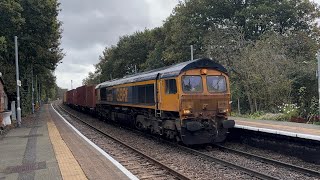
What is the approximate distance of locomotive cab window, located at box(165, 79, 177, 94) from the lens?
13.7 meters

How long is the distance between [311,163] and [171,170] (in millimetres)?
4328

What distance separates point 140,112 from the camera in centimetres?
1811

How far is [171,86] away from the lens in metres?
13.9

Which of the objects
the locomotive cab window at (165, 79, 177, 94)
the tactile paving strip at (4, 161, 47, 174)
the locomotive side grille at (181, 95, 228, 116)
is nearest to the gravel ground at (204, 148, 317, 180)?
the locomotive side grille at (181, 95, 228, 116)

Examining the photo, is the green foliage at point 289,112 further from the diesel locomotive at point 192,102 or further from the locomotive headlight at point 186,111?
the locomotive headlight at point 186,111

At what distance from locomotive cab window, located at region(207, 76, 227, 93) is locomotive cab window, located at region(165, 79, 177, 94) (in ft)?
4.34

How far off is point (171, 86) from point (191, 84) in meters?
0.75

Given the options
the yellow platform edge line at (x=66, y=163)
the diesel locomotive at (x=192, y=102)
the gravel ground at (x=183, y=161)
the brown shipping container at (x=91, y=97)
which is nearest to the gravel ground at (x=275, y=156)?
the diesel locomotive at (x=192, y=102)

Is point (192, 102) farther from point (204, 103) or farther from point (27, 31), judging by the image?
point (27, 31)

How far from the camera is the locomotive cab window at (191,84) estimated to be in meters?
13.6

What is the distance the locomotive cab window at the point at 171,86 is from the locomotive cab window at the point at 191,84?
1.12 feet

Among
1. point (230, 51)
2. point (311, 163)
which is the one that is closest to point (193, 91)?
point (311, 163)

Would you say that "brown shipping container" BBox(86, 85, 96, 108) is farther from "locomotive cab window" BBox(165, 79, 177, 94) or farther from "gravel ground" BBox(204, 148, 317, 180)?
"gravel ground" BBox(204, 148, 317, 180)

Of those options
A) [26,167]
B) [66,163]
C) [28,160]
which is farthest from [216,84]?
[26,167]
